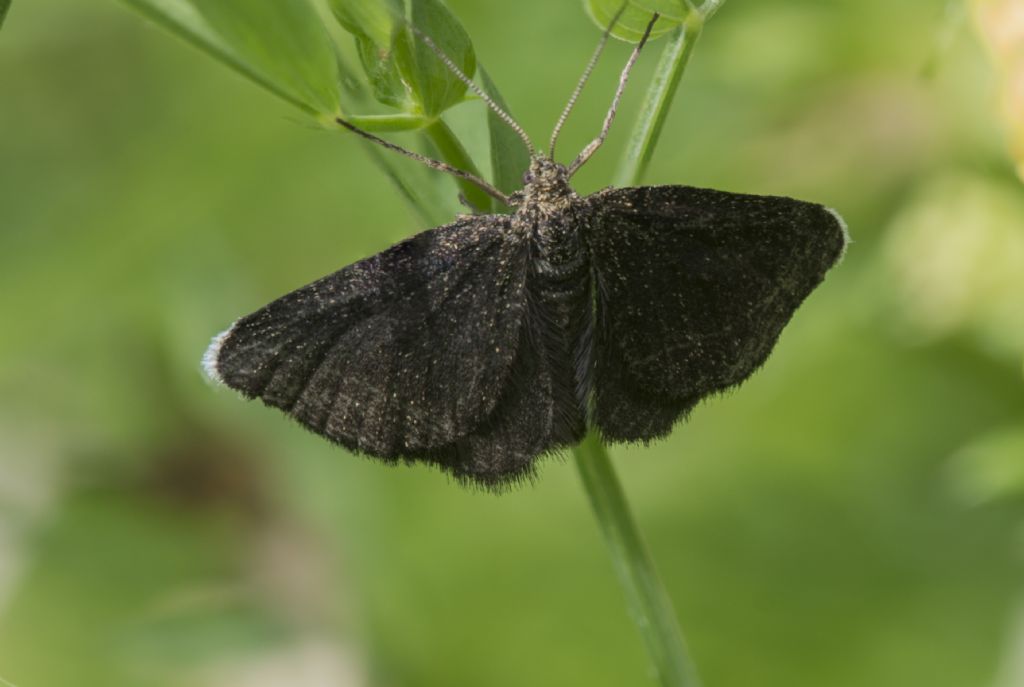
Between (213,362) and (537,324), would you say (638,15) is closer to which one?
(537,324)

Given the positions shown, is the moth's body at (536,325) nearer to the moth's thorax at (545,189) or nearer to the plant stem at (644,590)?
the moth's thorax at (545,189)

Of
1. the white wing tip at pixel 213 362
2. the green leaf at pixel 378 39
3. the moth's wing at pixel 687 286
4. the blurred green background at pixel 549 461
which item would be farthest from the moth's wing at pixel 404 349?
the blurred green background at pixel 549 461

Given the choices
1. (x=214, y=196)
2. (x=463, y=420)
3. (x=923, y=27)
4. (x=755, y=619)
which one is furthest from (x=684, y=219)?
(x=214, y=196)

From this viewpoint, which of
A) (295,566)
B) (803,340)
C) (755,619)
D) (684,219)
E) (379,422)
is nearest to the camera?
(379,422)

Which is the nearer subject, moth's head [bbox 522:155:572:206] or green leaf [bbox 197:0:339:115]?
green leaf [bbox 197:0:339:115]

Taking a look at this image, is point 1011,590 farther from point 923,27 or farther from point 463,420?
point 463,420

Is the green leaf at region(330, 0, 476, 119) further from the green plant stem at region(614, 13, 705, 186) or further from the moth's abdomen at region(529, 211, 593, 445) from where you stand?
the moth's abdomen at region(529, 211, 593, 445)

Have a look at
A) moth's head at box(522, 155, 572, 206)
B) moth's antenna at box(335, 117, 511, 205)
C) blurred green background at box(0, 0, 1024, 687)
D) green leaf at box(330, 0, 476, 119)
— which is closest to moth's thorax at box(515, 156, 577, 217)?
moth's head at box(522, 155, 572, 206)
